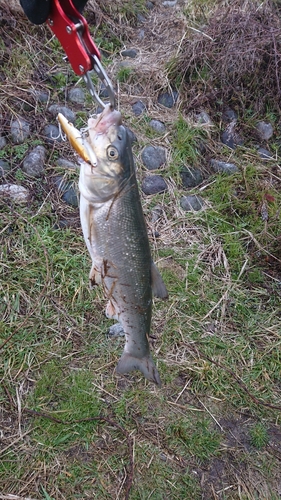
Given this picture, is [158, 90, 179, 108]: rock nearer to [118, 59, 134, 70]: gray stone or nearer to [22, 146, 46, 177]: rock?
[118, 59, 134, 70]: gray stone

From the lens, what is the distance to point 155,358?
10.7 feet

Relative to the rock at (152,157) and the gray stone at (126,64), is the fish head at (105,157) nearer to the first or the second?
the rock at (152,157)

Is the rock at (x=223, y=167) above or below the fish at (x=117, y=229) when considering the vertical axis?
below

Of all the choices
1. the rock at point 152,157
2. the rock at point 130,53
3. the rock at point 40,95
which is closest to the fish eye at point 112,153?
the rock at point 152,157

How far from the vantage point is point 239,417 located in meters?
3.13

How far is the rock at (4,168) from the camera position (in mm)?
3801

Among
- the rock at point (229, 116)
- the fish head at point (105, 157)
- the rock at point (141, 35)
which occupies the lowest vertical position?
the rock at point (229, 116)

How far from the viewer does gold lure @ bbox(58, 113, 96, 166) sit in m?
1.77

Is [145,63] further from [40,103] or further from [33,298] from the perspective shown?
[33,298]

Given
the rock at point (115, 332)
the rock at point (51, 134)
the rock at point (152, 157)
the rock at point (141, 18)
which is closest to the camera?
the rock at point (115, 332)

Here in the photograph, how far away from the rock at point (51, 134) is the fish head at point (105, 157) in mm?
2289

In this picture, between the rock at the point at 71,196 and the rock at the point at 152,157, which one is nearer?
the rock at the point at 71,196

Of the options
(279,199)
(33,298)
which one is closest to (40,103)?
(33,298)

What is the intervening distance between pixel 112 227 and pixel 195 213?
234 cm
